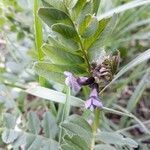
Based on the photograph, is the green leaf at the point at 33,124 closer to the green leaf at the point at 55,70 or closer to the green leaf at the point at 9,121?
the green leaf at the point at 9,121

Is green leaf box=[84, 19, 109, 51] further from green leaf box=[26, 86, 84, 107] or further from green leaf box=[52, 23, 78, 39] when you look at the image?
green leaf box=[26, 86, 84, 107]

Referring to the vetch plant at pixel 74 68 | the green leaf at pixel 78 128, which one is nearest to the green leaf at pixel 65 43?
the vetch plant at pixel 74 68

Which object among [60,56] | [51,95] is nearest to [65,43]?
[60,56]

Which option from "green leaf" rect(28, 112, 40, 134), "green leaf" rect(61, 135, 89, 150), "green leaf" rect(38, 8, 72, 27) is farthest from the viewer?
"green leaf" rect(28, 112, 40, 134)

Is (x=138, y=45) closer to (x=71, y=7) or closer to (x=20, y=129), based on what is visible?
(x=20, y=129)

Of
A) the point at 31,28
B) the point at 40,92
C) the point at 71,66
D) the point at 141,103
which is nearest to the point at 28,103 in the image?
the point at 31,28

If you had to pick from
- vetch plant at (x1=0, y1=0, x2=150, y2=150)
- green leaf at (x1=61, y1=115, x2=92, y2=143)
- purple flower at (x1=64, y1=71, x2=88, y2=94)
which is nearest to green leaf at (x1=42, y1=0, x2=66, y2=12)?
vetch plant at (x1=0, y1=0, x2=150, y2=150)
